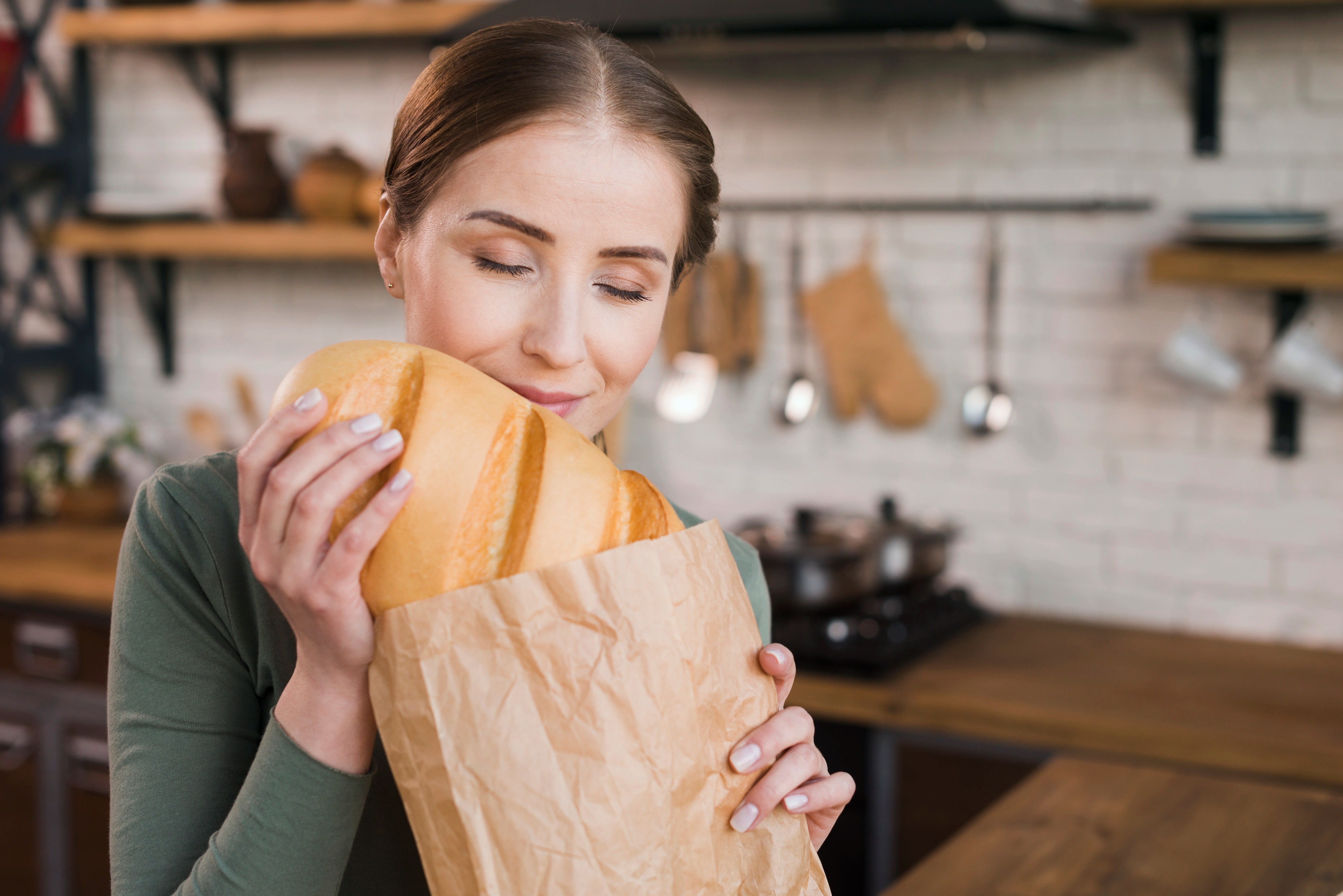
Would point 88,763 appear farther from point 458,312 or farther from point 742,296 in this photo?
point 458,312

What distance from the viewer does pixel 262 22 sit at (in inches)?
119

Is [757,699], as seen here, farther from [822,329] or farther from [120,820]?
[822,329]

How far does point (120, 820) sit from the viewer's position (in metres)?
0.84

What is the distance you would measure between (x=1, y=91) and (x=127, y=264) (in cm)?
55

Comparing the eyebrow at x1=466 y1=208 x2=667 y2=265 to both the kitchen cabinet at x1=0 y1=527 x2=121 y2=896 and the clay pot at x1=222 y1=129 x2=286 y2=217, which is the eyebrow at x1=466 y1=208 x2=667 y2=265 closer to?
the kitchen cabinet at x1=0 y1=527 x2=121 y2=896

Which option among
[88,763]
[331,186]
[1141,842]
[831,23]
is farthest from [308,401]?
[331,186]

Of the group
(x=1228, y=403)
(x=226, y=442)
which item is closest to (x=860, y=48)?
(x=1228, y=403)

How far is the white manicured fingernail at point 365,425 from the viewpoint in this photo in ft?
2.33

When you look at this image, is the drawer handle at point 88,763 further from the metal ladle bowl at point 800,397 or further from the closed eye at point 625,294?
the closed eye at point 625,294

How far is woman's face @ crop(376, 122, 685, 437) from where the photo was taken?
84 centimetres

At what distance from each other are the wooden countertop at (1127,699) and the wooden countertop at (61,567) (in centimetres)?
154

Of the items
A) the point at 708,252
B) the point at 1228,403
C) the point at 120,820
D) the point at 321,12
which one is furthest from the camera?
the point at 321,12

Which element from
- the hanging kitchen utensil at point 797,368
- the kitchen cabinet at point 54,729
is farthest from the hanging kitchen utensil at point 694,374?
the kitchen cabinet at point 54,729

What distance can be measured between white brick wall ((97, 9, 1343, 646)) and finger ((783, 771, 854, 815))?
191 cm
